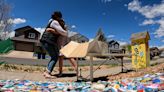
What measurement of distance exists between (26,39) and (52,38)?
49.0 metres

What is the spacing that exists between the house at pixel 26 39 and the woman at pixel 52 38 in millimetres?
47387

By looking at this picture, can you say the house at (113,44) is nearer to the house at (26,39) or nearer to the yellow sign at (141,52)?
the house at (26,39)

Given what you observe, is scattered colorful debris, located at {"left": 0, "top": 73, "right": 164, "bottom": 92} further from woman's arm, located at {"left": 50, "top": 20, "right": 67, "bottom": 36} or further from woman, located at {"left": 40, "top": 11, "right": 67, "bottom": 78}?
woman's arm, located at {"left": 50, "top": 20, "right": 67, "bottom": 36}

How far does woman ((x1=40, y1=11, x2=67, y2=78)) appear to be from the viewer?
654cm

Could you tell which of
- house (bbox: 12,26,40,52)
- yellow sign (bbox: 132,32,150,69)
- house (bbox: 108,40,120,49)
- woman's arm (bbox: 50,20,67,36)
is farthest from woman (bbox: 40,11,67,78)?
house (bbox: 108,40,120,49)

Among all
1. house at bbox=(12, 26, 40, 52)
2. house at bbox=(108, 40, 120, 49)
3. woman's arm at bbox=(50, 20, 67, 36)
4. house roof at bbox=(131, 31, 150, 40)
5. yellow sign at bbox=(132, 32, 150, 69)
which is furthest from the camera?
house at bbox=(108, 40, 120, 49)

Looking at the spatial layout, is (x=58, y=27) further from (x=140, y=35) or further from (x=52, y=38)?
(x=140, y=35)

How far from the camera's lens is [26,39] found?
5450 centimetres

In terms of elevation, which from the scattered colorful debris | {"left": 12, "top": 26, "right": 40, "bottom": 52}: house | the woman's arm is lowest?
the scattered colorful debris

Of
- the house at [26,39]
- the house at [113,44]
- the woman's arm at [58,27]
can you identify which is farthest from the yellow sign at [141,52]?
the house at [113,44]

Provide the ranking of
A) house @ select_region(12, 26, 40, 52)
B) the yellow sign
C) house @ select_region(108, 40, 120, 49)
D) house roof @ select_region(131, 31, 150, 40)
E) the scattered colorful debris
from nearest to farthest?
1. the scattered colorful debris
2. the yellow sign
3. house roof @ select_region(131, 31, 150, 40)
4. house @ select_region(12, 26, 40, 52)
5. house @ select_region(108, 40, 120, 49)

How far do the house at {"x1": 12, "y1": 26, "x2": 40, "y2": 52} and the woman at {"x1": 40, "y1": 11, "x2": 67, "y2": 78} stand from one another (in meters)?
47.4

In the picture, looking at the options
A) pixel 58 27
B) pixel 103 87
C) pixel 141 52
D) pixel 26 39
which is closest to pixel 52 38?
pixel 58 27

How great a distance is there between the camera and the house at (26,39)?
5332cm
